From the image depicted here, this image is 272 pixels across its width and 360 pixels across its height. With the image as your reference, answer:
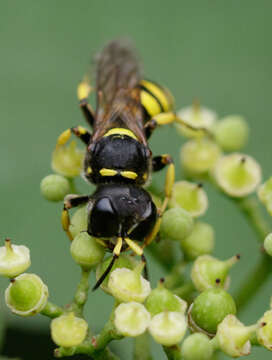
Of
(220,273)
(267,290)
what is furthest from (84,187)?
(220,273)

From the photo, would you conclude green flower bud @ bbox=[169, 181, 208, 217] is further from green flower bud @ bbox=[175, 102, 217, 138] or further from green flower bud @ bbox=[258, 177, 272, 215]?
green flower bud @ bbox=[175, 102, 217, 138]

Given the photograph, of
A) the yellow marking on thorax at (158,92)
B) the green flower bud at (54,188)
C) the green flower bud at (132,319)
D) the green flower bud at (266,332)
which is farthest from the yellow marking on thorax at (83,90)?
the green flower bud at (266,332)

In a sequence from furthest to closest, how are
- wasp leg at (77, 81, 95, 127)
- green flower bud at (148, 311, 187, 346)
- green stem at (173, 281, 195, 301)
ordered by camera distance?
1. wasp leg at (77, 81, 95, 127)
2. green stem at (173, 281, 195, 301)
3. green flower bud at (148, 311, 187, 346)

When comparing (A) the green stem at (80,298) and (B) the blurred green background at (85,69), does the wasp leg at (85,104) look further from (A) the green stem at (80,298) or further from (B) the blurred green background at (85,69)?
(A) the green stem at (80,298)

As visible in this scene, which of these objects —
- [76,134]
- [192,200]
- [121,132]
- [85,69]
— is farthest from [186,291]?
[85,69]

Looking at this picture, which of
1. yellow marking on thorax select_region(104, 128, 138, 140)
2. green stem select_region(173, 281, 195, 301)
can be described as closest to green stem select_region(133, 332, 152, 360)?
green stem select_region(173, 281, 195, 301)
